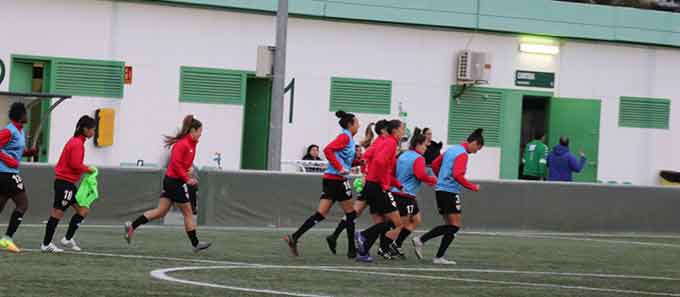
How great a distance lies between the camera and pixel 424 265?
1631cm

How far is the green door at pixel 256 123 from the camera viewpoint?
101 feet

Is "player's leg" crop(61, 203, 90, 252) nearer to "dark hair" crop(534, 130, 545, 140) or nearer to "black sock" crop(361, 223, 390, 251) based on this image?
"black sock" crop(361, 223, 390, 251)

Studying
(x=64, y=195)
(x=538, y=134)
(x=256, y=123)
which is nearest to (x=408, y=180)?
(x=64, y=195)

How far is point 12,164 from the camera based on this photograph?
1546 centimetres

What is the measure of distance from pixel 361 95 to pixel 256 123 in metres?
2.33

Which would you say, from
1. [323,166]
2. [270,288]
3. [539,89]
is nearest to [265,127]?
[323,166]

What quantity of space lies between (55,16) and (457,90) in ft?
30.3

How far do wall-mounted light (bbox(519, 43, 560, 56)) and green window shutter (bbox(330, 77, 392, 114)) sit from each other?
3.46 metres

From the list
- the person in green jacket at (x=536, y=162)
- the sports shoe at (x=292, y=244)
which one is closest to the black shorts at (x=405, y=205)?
the sports shoe at (x=292, y=244)

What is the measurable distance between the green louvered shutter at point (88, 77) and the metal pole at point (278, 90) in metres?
4.53

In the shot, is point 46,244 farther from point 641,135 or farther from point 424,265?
point 641,135

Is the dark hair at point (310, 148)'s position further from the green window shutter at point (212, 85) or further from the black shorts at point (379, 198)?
the black shorts at point (379, 198)

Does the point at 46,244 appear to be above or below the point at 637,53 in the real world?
below

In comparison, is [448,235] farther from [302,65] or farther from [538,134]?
[538,134]
